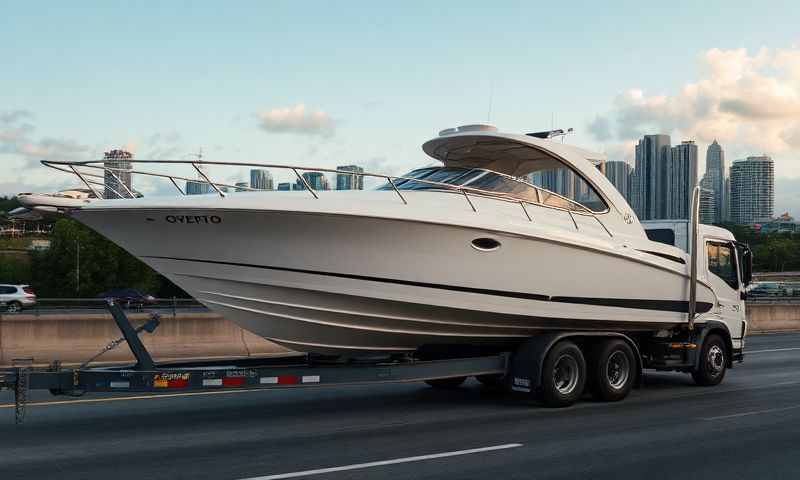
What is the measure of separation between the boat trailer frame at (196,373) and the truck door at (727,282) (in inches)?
196

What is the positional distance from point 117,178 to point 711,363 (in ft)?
31.1

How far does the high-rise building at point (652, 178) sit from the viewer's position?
15167 mm

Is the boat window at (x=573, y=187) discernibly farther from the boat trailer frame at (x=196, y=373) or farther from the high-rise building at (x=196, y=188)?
the high-rise building at (x=196, y=188)

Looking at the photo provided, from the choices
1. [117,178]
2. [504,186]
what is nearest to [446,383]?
[504,186]

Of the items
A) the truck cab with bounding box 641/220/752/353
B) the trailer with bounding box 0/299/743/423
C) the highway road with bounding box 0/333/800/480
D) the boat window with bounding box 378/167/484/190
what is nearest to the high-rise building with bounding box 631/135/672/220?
the truck cab with bounding box 641/220/752/353

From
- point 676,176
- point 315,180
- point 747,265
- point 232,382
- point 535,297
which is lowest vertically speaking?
point 232,382

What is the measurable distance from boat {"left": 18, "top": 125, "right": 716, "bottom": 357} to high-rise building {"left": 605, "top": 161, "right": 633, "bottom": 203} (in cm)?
42

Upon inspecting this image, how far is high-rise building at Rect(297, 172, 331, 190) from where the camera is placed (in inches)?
342

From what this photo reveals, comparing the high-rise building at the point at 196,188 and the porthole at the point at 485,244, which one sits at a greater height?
the high-rise building at the point at 196,188

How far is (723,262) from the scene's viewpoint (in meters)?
13.3

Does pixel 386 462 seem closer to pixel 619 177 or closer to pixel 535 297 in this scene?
pixel 535 297

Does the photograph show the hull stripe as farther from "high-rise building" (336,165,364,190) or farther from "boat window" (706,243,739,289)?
"high-rise building" (336,165,364,190)

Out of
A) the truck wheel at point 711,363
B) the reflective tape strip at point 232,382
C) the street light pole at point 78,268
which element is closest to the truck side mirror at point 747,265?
the truck wheel at point 711,363

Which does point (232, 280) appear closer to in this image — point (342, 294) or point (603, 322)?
point (342, 294)
